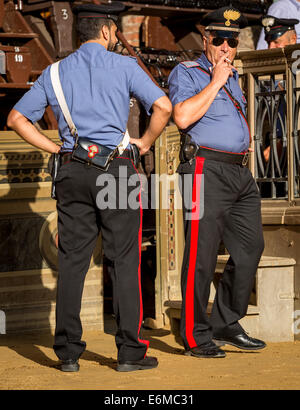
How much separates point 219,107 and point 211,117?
79mm

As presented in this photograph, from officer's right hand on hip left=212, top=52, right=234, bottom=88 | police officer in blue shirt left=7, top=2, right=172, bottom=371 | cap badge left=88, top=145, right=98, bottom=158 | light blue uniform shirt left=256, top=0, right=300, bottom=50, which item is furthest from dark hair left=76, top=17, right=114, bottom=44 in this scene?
light blue uniform shirt left=256, top=0, right=300, bottom=50

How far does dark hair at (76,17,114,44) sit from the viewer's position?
505cm

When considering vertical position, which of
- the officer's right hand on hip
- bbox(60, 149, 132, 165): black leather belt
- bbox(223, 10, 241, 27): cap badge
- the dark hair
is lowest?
bbox(60, 149, 132, 165): black leather belt

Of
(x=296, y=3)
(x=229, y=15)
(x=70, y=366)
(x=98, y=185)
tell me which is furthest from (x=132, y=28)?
(x=70, y=366)

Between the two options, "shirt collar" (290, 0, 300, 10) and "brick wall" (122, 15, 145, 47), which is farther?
→ "brick wall" (122, 15, 145, 47)

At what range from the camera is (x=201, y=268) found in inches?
219

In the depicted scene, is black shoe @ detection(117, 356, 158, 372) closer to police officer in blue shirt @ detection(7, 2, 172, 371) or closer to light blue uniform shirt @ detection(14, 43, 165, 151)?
police officer in blue shirt @ detection(7, 2, 172, 371)

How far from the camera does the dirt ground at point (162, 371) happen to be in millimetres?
4652

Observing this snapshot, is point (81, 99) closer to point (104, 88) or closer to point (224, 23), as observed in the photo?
point (104, 88)

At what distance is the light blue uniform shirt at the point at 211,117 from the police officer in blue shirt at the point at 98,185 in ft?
1.67

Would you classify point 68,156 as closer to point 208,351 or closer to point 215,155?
point 215,155
